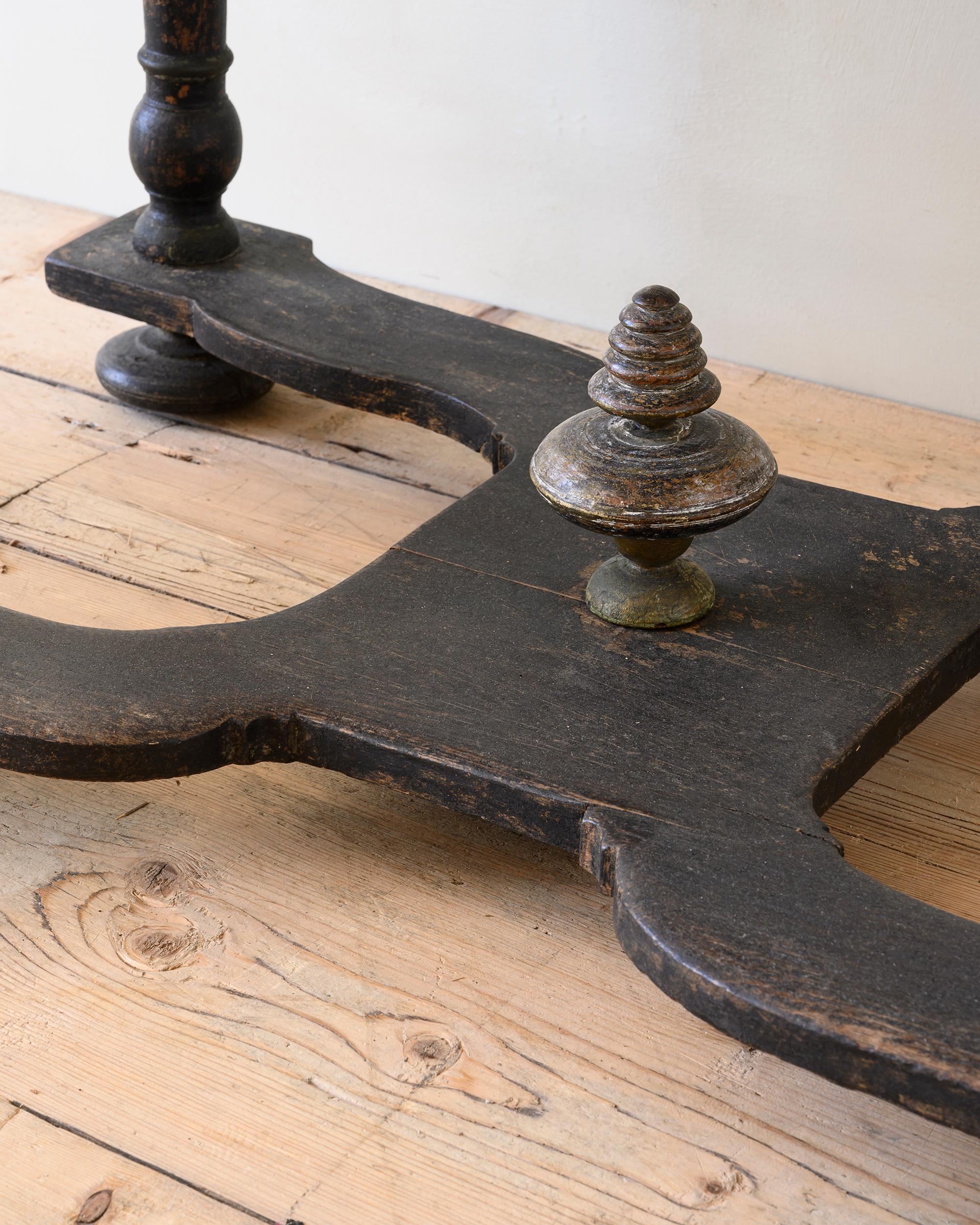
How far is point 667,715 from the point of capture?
3.64 ft

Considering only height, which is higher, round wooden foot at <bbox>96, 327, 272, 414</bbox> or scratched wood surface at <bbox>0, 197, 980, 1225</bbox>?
round wooden foot at <bbox>96, 327, 272, 414</bbox>

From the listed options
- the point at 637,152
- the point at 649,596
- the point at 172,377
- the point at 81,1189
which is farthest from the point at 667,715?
the point at 637,152

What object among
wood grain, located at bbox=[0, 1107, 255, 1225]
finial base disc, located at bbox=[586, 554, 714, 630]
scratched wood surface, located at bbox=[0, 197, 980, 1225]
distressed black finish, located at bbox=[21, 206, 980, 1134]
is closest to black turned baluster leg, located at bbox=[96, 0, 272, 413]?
scratched wood surface, located at bbox=[0, 197, 980, 1225]

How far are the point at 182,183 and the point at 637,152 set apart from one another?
0.64 metres

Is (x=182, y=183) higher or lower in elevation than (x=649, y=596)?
higher

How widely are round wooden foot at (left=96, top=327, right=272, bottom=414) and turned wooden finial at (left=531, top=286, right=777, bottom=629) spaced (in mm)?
799

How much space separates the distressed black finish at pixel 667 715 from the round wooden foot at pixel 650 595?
1 centimetres

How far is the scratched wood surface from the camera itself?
2.98 feet

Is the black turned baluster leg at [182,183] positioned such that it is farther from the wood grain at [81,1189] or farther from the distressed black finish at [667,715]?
the wood grain at [81,1189]

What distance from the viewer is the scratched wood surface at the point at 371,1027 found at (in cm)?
91

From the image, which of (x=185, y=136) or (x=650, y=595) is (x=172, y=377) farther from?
(x=650, y=595)

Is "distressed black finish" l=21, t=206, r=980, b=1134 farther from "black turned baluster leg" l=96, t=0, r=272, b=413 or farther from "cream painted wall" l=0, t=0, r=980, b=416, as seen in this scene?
"cream painted wall" l=0, t=0, r=980, b=416

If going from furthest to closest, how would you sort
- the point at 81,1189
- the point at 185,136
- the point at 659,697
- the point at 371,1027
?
the point at 185,136 < the point at 659,697 < the point at 371,1027 < the point at 81,1189

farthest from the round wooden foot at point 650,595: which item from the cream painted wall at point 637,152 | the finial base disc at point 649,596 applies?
the cream painted wall at point 637,152
